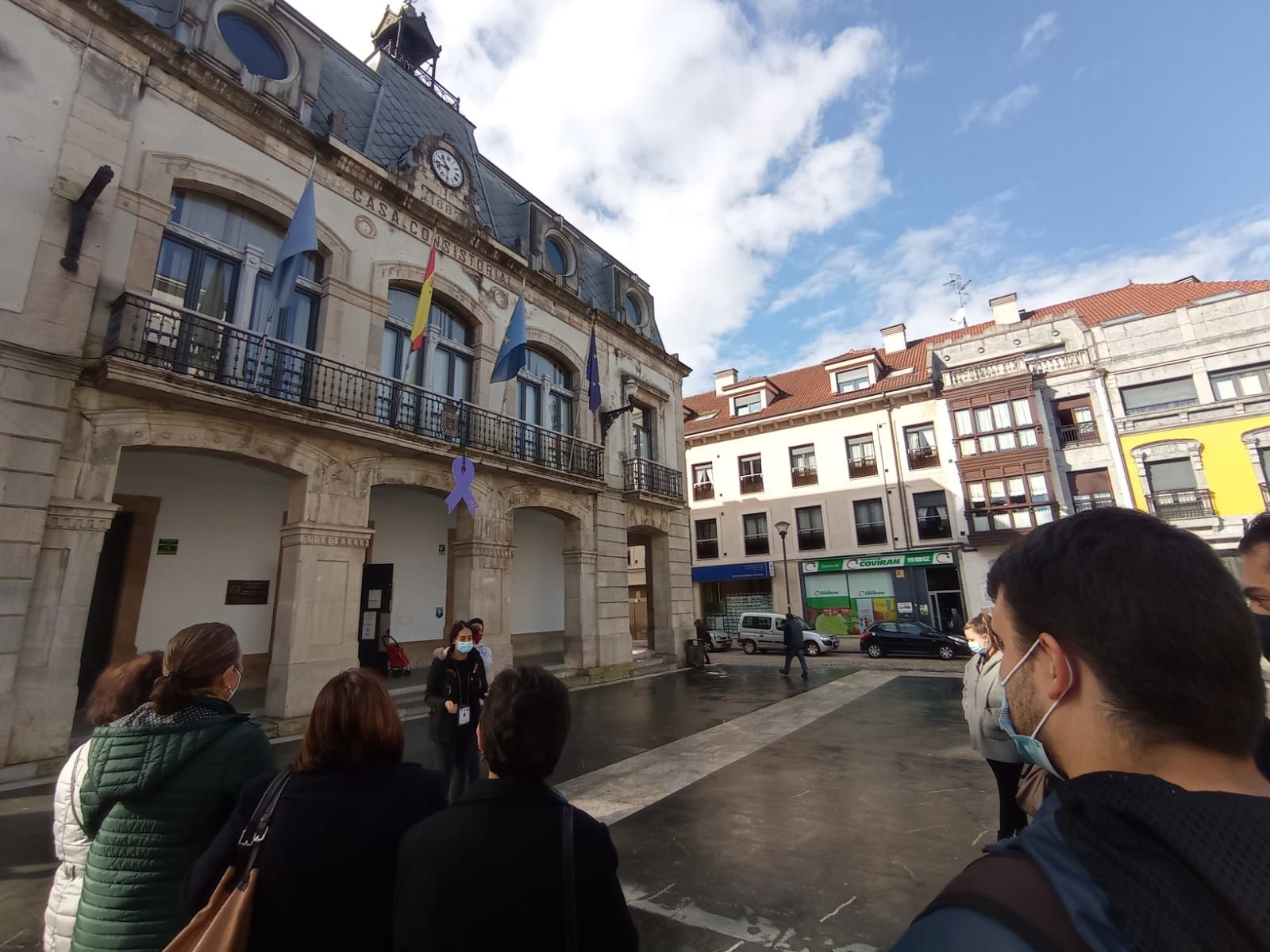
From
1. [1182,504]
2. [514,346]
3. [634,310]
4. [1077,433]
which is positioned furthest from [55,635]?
[1182,504]

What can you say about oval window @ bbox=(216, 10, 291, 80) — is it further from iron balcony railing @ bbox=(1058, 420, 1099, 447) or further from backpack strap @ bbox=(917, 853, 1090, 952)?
iron balcony railing @ bbox=(1058, 420, 1099, 447)

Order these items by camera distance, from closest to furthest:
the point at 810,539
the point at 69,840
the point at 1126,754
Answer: the point at 1126,754 < the point at 69,840 < the point at 810,539

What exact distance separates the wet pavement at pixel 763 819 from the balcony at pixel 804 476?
18.7m

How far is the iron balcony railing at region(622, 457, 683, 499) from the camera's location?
15.4 metres

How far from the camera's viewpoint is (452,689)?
5262 mm

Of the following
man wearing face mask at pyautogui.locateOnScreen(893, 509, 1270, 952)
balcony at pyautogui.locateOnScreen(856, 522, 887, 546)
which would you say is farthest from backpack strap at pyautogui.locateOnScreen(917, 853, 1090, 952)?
balcony at pyautogui.locateOnScreen(856, 522, 887, 546)

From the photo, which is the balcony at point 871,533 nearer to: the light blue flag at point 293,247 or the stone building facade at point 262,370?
the stone building facade at point 262,370

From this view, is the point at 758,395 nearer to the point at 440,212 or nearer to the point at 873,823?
the point at 440,212

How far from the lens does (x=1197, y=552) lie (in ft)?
3.31

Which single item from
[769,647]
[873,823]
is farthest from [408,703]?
[769,647]

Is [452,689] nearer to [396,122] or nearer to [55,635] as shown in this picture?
[55,635]

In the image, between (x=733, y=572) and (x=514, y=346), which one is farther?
(x=733, y=572)

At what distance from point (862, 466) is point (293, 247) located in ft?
80.2

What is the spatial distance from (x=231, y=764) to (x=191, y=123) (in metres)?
10.6
